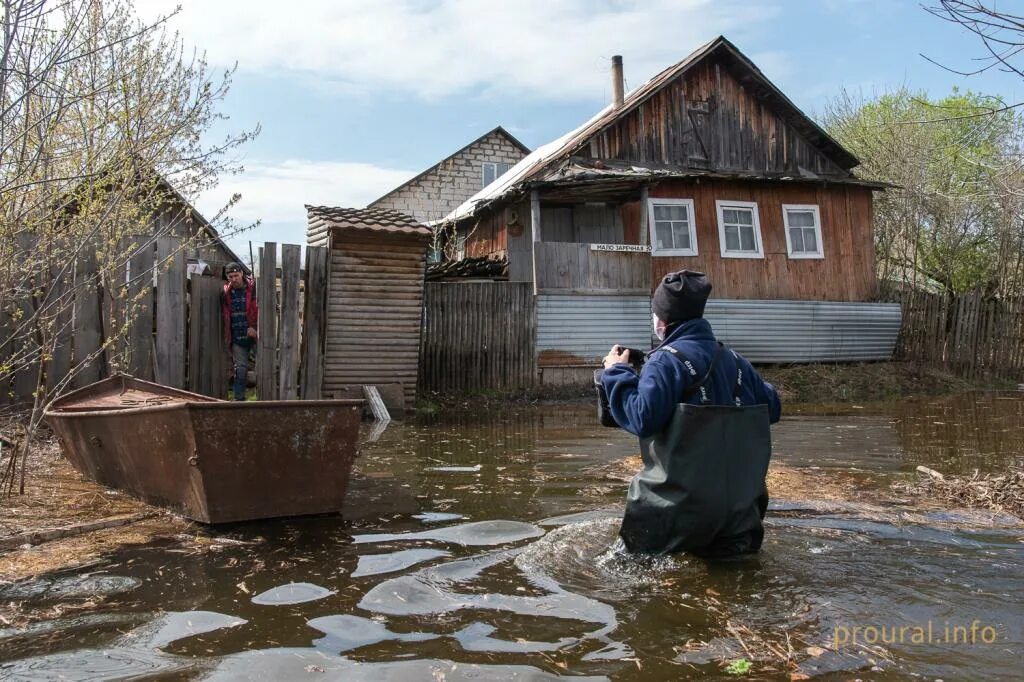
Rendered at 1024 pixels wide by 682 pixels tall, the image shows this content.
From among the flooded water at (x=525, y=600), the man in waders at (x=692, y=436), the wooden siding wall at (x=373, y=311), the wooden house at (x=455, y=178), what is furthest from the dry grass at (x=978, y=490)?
the wooden house at (x=455, y=178)

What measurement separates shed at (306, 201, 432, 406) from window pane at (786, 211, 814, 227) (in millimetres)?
10478

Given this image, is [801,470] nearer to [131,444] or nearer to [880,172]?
[131,444]

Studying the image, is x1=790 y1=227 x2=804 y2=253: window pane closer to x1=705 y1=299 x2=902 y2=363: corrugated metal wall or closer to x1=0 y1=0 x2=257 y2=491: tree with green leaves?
x1=705 y1=299 x2=902 y2=363: corrugated metal wall

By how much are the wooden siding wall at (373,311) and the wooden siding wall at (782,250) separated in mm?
6934

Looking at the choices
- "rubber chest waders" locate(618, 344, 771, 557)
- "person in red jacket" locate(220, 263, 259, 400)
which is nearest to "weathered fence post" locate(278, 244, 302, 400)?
"person in red jacket" locate(220, 263, 259, 400)

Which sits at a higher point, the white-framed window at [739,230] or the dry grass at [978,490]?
the white-framed window at [739,230]

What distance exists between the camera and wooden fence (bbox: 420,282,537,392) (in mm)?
14062

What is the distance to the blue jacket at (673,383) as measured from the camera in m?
3.93

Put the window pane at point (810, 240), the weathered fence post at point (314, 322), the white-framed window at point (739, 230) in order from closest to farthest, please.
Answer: the weathered fence post at point (314, 322) → the white-framed window at point (739, 230) → the window pane at point (810, 240)

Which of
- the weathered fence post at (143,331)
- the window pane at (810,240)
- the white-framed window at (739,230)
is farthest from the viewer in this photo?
the window pane at (810,240)

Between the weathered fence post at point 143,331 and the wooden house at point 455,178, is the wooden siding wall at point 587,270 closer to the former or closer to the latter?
the weathered fence post at point 143,331

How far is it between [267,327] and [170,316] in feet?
3.76

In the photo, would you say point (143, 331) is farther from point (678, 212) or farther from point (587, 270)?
point (678, 212)

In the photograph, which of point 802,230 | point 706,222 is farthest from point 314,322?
point 802,230
